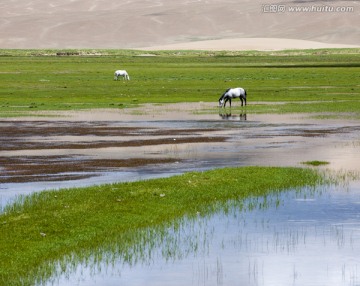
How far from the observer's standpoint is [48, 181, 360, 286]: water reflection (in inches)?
630

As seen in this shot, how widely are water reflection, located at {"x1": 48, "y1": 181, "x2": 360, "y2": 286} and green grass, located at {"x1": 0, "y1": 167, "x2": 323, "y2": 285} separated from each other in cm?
69

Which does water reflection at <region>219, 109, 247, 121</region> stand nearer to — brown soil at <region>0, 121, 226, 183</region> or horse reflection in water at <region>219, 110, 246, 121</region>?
horse reflection in water at <region>219, 110, 246, 121</region>

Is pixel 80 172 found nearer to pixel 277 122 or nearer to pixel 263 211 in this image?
pixel 263 211

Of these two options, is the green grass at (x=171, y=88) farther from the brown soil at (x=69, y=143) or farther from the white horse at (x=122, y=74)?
the brown soil at (x=69, y=143)

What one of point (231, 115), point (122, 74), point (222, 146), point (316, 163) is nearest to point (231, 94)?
point (231, 115)

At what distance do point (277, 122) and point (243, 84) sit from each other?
34538 mm

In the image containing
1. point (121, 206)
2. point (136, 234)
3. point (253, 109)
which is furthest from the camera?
point (253, 109)

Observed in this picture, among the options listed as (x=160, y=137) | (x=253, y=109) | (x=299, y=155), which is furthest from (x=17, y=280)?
(x=253, y=109)

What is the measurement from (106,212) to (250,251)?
463cm

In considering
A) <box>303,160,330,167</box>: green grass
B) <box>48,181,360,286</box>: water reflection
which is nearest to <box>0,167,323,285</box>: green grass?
<box>48,181,360,286</box>: water reflection

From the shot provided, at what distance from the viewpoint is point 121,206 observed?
2209 centimetres

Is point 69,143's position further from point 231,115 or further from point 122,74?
point 122,74

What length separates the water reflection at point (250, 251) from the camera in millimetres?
16000

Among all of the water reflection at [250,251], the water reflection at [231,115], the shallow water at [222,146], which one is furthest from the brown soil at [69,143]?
the water reflection at [250,251]
